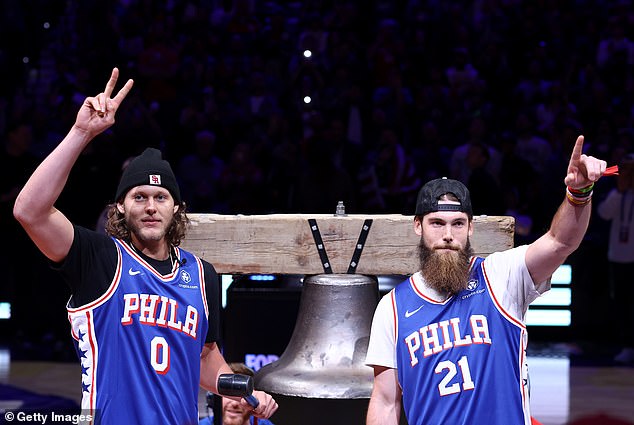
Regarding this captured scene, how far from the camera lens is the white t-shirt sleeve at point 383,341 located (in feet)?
13.0

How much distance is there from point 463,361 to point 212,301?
1006 mm

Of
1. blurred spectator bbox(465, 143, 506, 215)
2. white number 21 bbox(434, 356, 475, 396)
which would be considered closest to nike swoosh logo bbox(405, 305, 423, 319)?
white number 21 bbox(434, 356, 475, 396)

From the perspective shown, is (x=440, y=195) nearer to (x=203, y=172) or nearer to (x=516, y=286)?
(x=516, y=286)

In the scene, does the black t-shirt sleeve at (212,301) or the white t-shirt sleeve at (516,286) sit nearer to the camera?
the white t-shirt sleeve at (516,286)

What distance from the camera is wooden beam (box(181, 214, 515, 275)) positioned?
4590 mm

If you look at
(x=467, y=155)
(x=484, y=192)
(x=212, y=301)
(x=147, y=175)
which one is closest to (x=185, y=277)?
(x=212, y=301)

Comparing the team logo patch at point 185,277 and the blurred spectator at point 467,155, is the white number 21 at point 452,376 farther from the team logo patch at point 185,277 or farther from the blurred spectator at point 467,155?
the blurred spectator at point 467,155

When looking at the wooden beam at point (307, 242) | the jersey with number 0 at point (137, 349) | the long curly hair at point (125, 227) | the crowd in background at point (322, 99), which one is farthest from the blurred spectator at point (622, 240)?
the jersey with number 0 at point (137, 349)

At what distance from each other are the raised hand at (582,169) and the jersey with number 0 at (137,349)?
4.82 ft

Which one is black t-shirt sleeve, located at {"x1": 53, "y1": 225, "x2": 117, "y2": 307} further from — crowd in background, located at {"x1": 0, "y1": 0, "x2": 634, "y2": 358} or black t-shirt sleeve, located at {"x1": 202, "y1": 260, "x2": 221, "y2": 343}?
crowd in background, located at {"x1": 0, "y1": 0, "x2": 634, "y2": 358}

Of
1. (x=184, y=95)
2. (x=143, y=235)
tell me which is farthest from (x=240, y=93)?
(x=143, y=235)

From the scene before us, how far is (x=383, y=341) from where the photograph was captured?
397 centimetres

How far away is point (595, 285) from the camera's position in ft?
36.5

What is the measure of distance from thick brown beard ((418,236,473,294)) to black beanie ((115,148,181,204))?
3.34 ft
